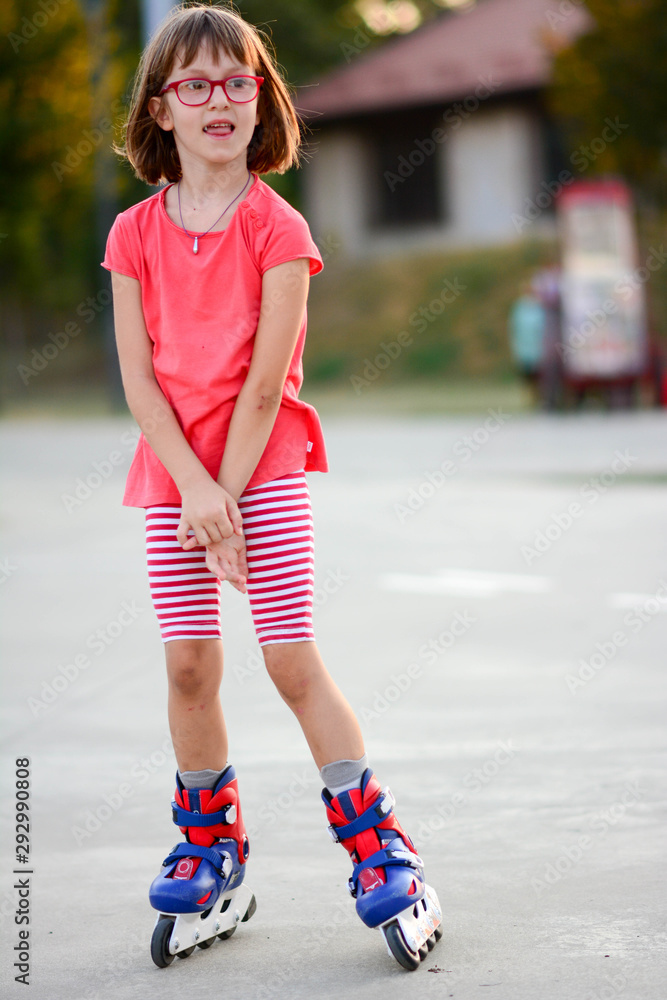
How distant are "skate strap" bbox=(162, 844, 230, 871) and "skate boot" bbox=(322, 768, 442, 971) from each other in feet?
0.85

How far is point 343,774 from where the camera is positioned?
2648 millimetres

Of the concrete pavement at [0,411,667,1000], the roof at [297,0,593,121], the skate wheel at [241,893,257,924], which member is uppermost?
the roof at [297,0,593,121]

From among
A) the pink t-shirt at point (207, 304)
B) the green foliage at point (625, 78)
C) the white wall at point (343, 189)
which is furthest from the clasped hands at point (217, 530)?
the white wall at point (343, 189)

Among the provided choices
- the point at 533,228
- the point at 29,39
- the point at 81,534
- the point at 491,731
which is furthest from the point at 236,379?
the point at 533,228

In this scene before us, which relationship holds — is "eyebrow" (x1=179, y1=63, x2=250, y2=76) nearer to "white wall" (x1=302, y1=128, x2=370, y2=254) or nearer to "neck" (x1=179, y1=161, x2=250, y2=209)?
"neck" (x1=179, y1=161, x2=250, y2=209)

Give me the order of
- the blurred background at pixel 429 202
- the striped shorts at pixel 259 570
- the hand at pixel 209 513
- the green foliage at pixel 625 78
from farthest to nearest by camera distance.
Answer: the green foliage at pixel 625 78
the blurred background at pixel 429 202
the striped shorts at pixel 259 570
the hand at pixel 209 513

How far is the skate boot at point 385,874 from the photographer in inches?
101

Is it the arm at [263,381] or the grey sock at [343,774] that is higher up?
the arm at [263,381]

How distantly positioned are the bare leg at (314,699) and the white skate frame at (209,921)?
0.39 m

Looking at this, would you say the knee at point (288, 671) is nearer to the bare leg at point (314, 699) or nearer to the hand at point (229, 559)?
the bare leg at point (314, 699)

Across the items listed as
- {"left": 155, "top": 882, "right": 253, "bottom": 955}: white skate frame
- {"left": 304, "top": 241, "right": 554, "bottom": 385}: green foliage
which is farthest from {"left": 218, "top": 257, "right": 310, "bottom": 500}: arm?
{"left": 304, "top": 241, "right": 554, "bottom": 385}: green foliage

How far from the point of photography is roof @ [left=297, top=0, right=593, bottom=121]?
29.9 meters

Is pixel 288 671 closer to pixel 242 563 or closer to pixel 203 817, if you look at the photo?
pixel 242 563

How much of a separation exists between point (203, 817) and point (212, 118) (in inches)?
55.7
